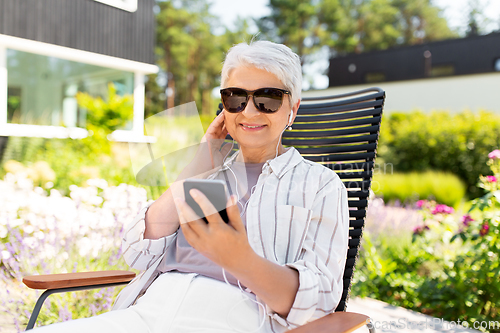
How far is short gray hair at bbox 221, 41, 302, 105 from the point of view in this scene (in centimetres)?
141

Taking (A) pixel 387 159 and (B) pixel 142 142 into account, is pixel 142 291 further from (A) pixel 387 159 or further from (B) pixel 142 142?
(A) pixel 387 159

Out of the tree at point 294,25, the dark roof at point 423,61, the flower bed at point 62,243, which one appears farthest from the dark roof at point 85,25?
the tree at point 294,25

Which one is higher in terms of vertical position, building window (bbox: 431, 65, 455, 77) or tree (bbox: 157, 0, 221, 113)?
tree (bbox: 157, 0, 221, 113)

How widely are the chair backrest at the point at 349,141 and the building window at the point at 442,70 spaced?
1811cm

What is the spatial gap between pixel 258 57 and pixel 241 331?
3.05 feet

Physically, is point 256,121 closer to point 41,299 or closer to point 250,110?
point 250,110

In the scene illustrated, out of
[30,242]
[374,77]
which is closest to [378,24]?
[374,77]

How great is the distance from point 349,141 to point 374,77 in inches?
743

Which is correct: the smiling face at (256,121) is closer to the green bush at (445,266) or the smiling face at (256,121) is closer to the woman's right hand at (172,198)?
the woman's right hand at (172,198)

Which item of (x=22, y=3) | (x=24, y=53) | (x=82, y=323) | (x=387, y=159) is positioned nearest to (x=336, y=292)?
(x=82, y=323)

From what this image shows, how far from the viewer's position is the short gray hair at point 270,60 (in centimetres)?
141

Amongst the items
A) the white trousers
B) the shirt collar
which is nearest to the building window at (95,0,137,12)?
the shirt collar

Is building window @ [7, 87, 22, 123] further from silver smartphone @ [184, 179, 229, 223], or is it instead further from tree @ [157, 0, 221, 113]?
tree @ [157, 0, 221, 113]

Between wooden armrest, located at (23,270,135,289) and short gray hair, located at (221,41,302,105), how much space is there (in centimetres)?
93
